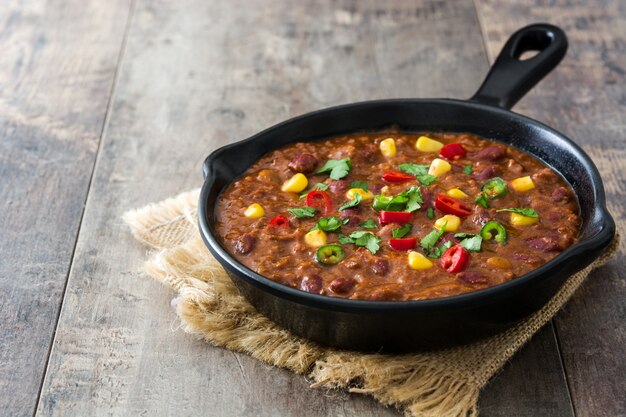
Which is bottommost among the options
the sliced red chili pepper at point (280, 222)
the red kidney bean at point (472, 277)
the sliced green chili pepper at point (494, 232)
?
the sliced red chili pepper at point (280, 222)

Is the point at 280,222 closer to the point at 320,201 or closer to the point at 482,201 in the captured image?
the point at 320,201

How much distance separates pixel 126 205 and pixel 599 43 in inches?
126

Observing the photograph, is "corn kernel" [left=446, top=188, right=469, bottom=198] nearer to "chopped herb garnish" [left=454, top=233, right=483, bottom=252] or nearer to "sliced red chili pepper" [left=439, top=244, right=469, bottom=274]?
"chopped herb garnish" [left=454, top=233, right=483, bottom=252]

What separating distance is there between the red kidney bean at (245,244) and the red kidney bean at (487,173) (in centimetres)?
104

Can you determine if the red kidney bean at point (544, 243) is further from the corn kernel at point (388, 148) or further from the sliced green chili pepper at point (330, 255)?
the corn kernel at point (388, 148)

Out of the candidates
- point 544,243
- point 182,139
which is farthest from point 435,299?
point 182,139

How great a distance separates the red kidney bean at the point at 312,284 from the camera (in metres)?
3.38

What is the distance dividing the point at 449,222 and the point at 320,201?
1.83 ft

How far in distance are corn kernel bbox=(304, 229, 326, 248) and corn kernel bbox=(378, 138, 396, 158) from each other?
29.3 inches

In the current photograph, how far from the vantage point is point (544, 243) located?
3584 millimetres

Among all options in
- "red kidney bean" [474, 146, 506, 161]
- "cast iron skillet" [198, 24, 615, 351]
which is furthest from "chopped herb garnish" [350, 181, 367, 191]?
"red kidney bean" [474, 146, 506, 161]

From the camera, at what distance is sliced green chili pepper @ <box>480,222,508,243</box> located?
3619mm

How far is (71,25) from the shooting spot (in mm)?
6305

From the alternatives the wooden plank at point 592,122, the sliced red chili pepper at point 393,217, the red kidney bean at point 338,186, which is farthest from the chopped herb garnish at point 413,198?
the wooden plank at point 592,122
